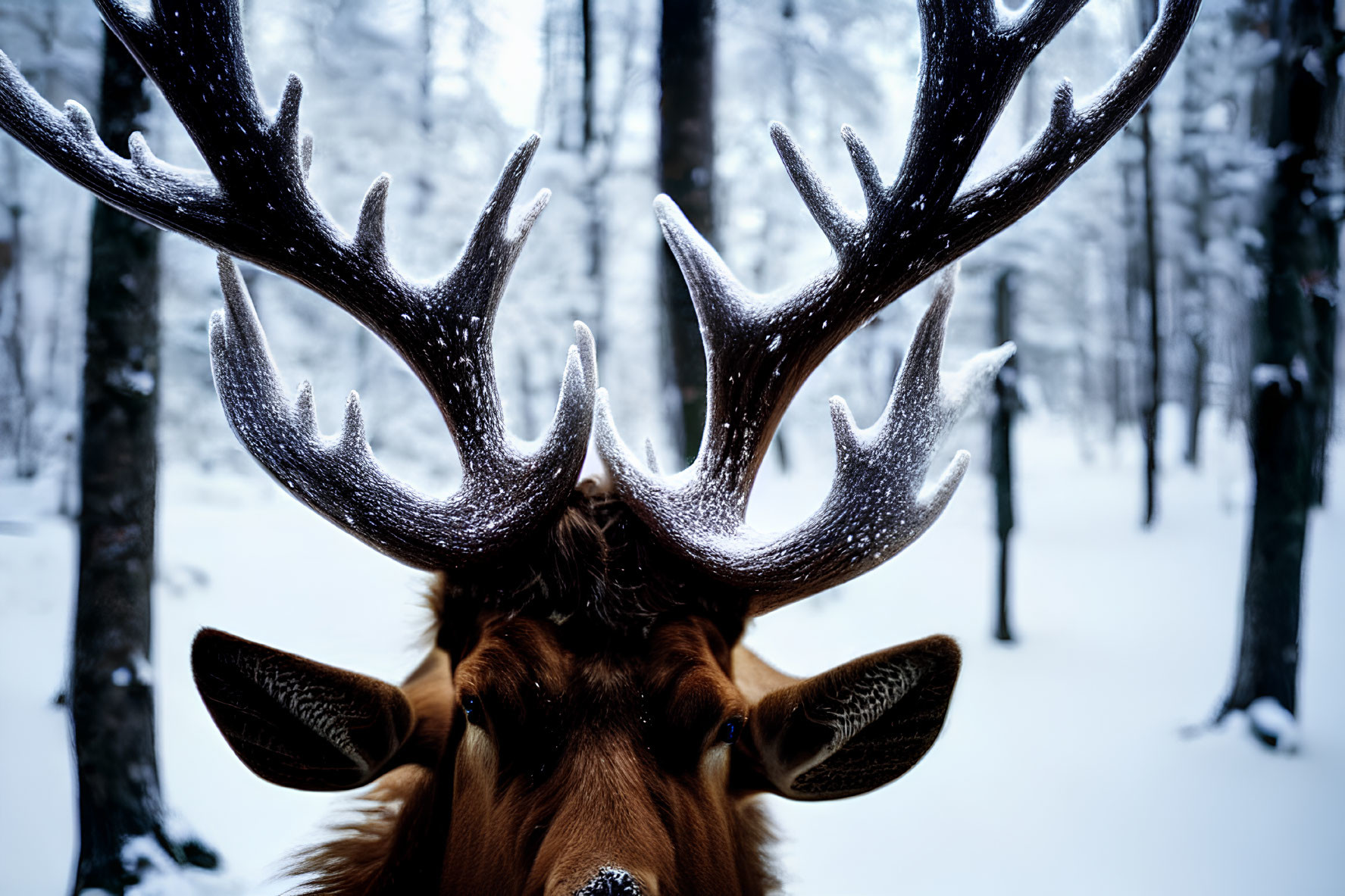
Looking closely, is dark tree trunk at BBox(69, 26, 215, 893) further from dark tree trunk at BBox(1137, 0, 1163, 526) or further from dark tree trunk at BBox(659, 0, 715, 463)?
dark tree trunk at BBox(1137, 0, 1163, 526)

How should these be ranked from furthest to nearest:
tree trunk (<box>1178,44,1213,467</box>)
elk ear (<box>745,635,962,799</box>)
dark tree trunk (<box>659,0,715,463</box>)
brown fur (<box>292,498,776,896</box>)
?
1. tree trunk (<box>1178,44,1213,467</box>)
2. dark tree trunk (<box>659,0,715,463</box>)
3. elk ear (<box>745,635,962,799</box>)
4. brown fur (<box>292,498,776,896</box>)

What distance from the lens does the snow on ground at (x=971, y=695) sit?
16.3 feet

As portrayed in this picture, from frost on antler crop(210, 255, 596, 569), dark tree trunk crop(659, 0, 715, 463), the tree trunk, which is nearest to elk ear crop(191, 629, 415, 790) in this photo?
frost on antler crop(210, 255, 596, 569)

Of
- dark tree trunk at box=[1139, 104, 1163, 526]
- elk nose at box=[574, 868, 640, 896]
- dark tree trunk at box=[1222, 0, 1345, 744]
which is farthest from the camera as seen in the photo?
dark tree trunk at box=[1139, 104, 1163, 526]

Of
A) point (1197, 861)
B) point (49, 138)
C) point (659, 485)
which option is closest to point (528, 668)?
point (659, 485)

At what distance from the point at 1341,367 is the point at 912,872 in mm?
12595

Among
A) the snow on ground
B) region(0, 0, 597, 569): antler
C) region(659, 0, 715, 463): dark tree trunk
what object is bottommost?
the snow on ground

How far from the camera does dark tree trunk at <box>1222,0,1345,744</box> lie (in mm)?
5773

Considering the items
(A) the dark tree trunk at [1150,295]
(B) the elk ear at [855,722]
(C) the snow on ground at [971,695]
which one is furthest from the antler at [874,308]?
(A) the dark tree trunk at [1150,295]

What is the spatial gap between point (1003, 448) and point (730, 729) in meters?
8.03

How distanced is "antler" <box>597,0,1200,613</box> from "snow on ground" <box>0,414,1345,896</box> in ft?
3.15

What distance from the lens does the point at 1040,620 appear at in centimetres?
984

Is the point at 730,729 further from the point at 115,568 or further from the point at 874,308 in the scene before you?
the point at 115,568

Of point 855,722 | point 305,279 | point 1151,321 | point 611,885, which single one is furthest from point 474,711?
point 1151,321
